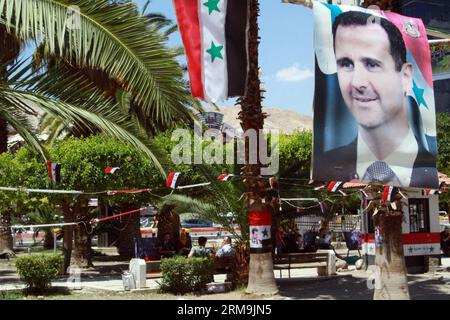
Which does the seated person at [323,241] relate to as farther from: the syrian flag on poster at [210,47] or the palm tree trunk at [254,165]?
the syrian flag on poster at [210,47]

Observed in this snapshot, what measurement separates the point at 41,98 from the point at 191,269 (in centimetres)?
724

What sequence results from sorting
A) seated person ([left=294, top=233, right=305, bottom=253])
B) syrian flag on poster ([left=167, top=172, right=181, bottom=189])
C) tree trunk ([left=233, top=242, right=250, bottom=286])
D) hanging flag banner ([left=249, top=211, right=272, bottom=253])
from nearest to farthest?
hanging flag banner ([left=249, top=211, right=272, bottom=253]), syrian flag on poster ([left=167, top=172, right=181, bottom=189]), tree trunk ([left=233, top=242, right=250, bottom=286]), seated person ([left=294, top=233, right=305, bottom=253])

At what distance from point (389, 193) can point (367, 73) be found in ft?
6.86

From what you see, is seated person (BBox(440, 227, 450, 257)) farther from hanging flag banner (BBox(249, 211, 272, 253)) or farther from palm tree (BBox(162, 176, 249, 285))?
hanging flag banner (BBox(249, 211, 272, 253))

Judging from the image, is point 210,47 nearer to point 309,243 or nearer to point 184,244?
point 184,244

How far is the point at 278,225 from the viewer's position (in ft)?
53.1

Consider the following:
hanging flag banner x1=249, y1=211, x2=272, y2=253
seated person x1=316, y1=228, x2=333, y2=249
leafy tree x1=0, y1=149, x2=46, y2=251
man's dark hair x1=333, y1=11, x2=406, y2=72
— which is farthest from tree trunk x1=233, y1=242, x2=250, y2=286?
leafy tree x1=0, y1=149, x2=46, y2=251

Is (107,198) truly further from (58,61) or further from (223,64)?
(58,61)

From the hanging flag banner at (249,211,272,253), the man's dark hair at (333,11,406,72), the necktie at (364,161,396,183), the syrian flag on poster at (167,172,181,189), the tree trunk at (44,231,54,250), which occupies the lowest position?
the tree trunk at (44,231,54,250)

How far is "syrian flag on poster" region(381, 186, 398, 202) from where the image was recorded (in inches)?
416

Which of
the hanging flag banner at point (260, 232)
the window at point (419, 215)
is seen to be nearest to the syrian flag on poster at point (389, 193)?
the hanging flag banner at point (260, 232)

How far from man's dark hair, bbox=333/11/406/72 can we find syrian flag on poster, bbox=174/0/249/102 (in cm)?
176

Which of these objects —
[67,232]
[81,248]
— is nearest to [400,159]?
[67,232]

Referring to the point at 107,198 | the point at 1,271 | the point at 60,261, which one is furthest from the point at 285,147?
the point at 1,271
